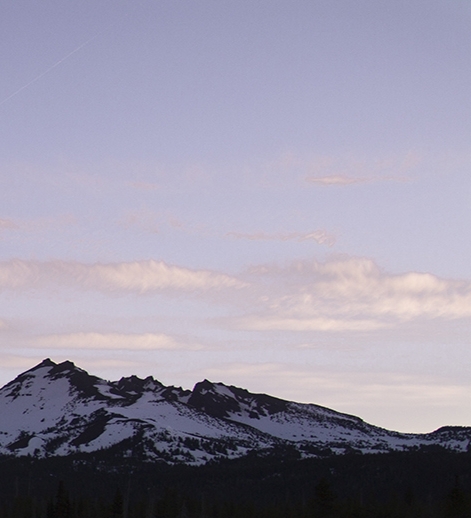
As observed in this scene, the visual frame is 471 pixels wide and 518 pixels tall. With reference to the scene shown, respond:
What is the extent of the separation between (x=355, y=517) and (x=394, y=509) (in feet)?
46.3

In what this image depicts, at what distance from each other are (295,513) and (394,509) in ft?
69.8

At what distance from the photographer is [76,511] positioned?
19150 centimetres

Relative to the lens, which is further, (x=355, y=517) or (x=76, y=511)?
(x=76, y=511)

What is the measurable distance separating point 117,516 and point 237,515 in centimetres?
2780

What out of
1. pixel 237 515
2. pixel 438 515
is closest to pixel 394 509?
pixel 438 515

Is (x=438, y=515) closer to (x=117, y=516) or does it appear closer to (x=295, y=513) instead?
(x=295, y=513)

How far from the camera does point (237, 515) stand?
199 meters

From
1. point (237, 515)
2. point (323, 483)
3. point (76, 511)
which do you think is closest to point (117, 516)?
point (76, 511)

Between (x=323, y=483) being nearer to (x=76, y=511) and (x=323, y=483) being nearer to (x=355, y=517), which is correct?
(x=355, y=517)

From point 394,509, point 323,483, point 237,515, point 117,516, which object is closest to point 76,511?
point 117,516

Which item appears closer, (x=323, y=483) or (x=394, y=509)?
(x=323, y=483)

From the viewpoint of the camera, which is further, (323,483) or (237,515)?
(237,515)

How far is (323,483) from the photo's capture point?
6969 inches

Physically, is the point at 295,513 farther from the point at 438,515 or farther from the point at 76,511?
the point at 76,511
